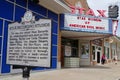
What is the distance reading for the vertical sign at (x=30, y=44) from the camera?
6.45 m

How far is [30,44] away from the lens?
672 centimetres

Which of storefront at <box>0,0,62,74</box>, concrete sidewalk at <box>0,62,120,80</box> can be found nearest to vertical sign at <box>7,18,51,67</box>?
storefront at <box>0,0,62,74</box>

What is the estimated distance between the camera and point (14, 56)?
23.1 ft

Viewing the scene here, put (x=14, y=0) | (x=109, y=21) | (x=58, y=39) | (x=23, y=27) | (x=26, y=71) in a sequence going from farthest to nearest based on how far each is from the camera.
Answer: (x=109, y=21) < (x=58, y=39) < (x=14, y=0) < (x=23, y=27) < (x=26, y=71)

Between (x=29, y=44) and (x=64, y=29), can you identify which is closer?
(x=29, y=44)

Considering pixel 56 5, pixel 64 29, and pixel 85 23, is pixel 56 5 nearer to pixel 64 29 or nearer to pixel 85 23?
pixel 64 29

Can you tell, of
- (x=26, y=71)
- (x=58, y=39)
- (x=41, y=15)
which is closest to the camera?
(x=26, y=71)

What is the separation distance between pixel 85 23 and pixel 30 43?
18.4 meters

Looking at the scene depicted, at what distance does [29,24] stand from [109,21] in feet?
64.8

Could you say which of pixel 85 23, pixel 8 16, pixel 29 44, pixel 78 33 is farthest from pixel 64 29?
pixel 29 44

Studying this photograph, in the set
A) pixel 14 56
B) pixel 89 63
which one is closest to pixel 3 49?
pixel 14 56

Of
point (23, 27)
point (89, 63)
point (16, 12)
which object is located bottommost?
point (89, 63)

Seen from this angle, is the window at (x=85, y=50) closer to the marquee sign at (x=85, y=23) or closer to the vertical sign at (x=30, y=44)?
the marquee sign at (x=85, y=23)

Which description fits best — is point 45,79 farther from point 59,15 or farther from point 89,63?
point 89,63
